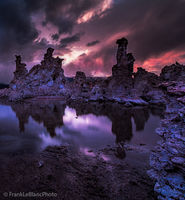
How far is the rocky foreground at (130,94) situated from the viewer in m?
4.69

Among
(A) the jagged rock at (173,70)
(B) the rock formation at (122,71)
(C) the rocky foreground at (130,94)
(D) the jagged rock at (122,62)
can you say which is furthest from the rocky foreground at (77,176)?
(D) the jagged rock at (122,62)

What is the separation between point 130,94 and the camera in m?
57.4

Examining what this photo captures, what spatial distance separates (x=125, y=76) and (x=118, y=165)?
2229 inches

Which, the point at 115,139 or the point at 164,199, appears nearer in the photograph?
the point at 164,199

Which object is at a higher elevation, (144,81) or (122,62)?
(122,62)

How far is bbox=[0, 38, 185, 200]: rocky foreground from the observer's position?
4691 mm

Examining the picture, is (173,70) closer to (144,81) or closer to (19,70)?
(144,81)

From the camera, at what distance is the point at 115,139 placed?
447 inches

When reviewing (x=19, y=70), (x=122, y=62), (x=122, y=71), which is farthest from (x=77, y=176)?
(x=19, y=70)

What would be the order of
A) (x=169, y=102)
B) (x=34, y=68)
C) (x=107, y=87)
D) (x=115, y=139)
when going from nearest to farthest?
1. (x=169, y=102)
2. (x=115, y=139)
3. (x=107, y=87)
4. (x=34, y=68)

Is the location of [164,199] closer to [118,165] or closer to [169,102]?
[118,165]

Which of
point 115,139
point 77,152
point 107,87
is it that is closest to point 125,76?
point 107,87

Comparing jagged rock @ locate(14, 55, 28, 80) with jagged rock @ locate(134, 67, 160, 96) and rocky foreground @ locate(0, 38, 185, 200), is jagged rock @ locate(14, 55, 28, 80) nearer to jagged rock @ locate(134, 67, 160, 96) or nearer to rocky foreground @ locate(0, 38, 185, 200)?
rocky foreground @ locate(0, 38, 185, 200)

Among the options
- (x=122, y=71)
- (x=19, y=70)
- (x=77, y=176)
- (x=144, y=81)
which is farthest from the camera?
(x=19, y=70)
